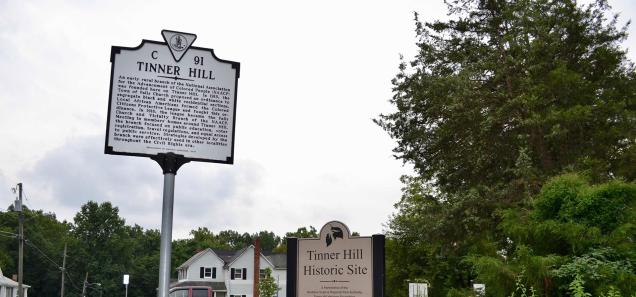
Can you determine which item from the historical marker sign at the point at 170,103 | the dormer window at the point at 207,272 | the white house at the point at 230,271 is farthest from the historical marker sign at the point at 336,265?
the dormer window at the point at 207,272

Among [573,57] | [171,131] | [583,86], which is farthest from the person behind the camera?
[573,57]

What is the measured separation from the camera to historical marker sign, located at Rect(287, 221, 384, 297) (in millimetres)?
12805

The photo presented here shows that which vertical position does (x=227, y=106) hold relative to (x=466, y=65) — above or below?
below

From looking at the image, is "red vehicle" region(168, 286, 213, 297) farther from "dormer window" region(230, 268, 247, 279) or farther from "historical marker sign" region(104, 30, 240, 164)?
"historical marker sign" region(104, 30, 240, 164)

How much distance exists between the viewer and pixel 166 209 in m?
9.82

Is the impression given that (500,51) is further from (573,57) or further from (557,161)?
(557,161)

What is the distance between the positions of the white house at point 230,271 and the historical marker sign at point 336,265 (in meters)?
57.9

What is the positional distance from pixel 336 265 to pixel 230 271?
6091cm

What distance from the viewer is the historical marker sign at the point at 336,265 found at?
12805 millimetres

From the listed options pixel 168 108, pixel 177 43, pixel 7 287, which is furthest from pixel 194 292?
pixel 177 43

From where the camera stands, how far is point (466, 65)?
83.5 feet

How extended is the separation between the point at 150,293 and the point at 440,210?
272ft

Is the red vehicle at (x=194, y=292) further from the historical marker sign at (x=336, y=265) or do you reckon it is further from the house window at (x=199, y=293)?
the historical marker sign at (x=336, y=265)

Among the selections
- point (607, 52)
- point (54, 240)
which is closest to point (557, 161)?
point (607, 52)
